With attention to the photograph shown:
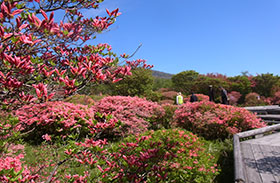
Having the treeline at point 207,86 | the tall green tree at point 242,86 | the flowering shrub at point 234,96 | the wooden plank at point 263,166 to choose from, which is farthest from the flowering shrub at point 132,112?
the tall green tree at point 242,86

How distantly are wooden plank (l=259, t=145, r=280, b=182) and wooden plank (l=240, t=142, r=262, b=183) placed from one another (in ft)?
1.04

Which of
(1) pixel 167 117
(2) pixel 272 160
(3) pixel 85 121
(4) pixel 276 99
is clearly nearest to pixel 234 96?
(4) pixel 276 99

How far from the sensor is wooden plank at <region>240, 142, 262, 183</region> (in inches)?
158

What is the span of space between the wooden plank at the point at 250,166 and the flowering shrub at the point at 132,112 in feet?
13.4


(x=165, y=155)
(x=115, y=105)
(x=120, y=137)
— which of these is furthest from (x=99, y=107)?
(x=165, y=155)

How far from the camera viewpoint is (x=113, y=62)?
8.07 ft

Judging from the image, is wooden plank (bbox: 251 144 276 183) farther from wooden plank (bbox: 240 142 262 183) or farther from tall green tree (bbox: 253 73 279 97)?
tall green tree (bbox: 253 73 279 97)

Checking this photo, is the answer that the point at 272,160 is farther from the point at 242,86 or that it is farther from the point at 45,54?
the point at 242,86

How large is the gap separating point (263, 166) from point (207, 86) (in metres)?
Result: 24.8

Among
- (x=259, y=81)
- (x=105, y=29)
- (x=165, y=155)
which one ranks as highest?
(x=259, y=81)

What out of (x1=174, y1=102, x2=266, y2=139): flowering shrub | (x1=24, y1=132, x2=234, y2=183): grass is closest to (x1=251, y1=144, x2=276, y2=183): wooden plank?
(x1=24, y1=132, x2=234, y2=183): grass

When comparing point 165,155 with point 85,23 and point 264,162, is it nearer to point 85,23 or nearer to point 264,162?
point 85,23

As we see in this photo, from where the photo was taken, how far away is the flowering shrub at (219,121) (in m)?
7.79

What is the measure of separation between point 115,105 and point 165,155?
6.20 meters
